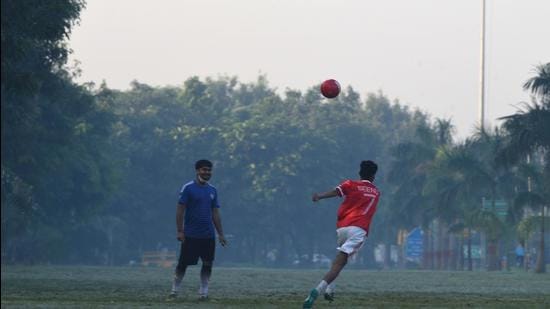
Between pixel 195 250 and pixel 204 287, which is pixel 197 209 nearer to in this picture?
pixel 195 250

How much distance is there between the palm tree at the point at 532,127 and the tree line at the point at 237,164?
6cm

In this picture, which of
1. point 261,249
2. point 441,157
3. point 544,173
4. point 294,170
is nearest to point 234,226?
point 294,170

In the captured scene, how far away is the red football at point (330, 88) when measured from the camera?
78.8ft

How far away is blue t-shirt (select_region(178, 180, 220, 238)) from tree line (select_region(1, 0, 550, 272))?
463cm

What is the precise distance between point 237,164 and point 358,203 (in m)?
99.2

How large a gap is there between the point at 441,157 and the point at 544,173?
18630 millimetres

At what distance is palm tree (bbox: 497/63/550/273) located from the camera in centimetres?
5850

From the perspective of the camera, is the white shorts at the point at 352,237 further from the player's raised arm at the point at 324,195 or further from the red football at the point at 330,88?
the red football at the point at 330,88

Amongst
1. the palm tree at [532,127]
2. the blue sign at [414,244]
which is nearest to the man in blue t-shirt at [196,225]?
the palm tree at [532,127]

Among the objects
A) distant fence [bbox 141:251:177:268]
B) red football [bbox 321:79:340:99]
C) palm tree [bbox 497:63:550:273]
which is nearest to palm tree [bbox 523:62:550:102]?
palm tree [bbox 497:63:550:273]

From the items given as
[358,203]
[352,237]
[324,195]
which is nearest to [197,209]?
[352,237]

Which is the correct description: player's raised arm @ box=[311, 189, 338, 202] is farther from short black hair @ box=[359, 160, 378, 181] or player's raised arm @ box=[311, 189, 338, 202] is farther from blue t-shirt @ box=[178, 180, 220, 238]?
blue t-shirt @ box=[178, 180, 220, 238]

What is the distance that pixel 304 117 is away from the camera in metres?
135

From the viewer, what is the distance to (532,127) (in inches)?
2315
